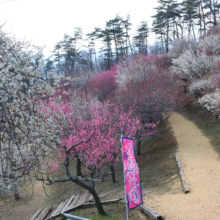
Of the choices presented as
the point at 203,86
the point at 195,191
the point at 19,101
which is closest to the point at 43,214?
the point at 195,191

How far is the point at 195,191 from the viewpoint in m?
7.99

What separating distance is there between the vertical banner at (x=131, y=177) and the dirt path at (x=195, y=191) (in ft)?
2.87

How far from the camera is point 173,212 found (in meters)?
6.71

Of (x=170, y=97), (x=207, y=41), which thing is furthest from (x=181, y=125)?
(x=207, y=41)

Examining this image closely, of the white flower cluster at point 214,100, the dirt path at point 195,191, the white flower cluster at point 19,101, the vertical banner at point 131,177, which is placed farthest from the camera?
the white flower cluster at point 214,100

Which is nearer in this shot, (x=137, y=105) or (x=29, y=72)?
(x=29, y=72)

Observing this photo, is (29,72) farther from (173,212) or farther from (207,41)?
(207,41)

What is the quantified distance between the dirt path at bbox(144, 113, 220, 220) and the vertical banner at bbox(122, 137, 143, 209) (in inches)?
34.4

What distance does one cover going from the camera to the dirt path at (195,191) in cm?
649

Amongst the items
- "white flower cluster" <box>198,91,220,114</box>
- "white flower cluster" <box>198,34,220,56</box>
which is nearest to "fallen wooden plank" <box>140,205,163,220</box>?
"white flower cluster" <box>198,91,220,114</box>

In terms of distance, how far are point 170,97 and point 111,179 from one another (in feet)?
22.2

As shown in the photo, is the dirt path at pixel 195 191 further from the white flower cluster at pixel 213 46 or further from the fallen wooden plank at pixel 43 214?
the white flower cluster at pixel 213 46

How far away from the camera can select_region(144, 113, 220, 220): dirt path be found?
6492 millimetres

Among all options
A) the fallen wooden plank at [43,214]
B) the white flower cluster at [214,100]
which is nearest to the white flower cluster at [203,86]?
the white flower cluster at [214,100]
